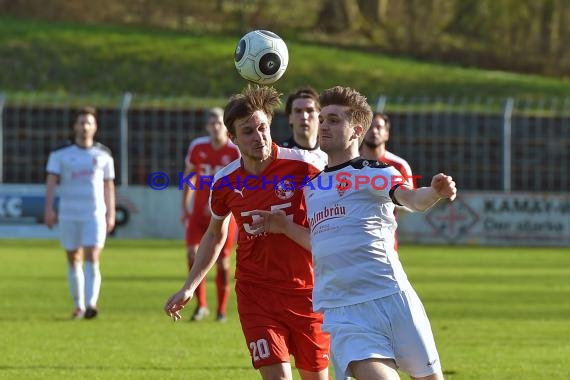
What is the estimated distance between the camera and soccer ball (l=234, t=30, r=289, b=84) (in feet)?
28.9

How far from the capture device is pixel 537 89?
4416 cm

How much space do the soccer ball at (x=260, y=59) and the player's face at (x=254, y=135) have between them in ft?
4.50

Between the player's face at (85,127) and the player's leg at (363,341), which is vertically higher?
the player's face at (85,127)

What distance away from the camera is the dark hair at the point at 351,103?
681 centimetres

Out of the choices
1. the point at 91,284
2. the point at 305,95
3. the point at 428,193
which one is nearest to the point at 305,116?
the point at 305,95

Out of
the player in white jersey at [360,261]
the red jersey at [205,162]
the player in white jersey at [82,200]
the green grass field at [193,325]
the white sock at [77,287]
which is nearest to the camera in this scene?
the player in white jersey at [360,261]

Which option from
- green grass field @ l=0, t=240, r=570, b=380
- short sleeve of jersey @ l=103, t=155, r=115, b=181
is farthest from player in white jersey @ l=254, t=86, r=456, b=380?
short sleeve of jersey @ l=103, t=155, r=115, b=181

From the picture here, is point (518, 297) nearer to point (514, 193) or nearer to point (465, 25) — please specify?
point (514, 193)

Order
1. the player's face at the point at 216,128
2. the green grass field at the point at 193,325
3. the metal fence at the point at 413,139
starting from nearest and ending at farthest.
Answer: the green grass field at the point at 193,325
the player's face at the point at 216,128
the metal fence at the point at 413,139

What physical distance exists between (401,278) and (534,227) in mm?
20317

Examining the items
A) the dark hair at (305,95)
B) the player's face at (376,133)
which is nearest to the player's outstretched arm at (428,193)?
the dark hair at (305,95)

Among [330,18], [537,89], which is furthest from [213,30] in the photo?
[537,89]

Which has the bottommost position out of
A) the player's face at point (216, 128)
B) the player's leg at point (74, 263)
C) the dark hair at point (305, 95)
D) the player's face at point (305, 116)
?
the player's leg at point (74, 263)

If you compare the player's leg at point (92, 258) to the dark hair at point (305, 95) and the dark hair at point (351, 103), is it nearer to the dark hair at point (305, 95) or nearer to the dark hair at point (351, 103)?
the dark hair at point (305, 95)
